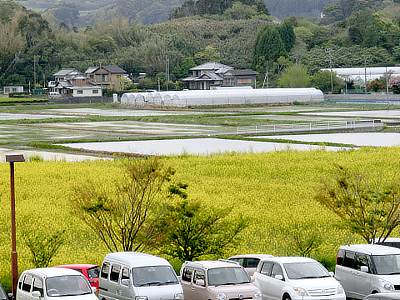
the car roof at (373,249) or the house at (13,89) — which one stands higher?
the house at (13,89)

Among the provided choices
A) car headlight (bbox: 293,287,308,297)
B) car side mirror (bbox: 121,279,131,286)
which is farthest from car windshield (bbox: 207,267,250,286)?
car side mirror (bbox: 121,279,131,286)

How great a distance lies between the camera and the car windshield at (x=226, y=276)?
54.6ft

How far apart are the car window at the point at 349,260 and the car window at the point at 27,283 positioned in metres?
5.89

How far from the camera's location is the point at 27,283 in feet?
53.5

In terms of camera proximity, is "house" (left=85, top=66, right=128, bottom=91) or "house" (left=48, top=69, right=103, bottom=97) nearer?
"house" (left=48, top=69, right=103, bottom=97)

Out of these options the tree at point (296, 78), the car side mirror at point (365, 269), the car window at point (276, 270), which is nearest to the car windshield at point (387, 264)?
the car side mirror at point (365, 269)

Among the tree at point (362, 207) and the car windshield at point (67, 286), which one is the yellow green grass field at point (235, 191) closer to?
the tree at point (362, 207)

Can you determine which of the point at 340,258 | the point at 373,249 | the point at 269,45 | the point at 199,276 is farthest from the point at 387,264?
the point at 269,45

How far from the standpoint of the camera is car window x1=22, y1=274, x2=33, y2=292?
638 inches

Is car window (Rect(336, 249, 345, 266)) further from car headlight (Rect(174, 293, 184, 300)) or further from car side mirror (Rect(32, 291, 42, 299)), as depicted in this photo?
car side mirror (Rect(32, 291, 42, 299))

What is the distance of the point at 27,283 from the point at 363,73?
349ft

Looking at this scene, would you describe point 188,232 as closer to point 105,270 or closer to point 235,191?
point 105,270

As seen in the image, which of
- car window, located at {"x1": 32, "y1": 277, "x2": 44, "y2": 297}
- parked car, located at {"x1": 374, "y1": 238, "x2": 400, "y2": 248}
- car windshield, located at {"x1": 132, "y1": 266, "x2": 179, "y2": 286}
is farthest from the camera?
parked car, located at {"x1": 374, "y1": 238, "x2": 400, "y2": 248}

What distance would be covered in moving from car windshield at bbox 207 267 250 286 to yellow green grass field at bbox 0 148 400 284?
452 centimetres
